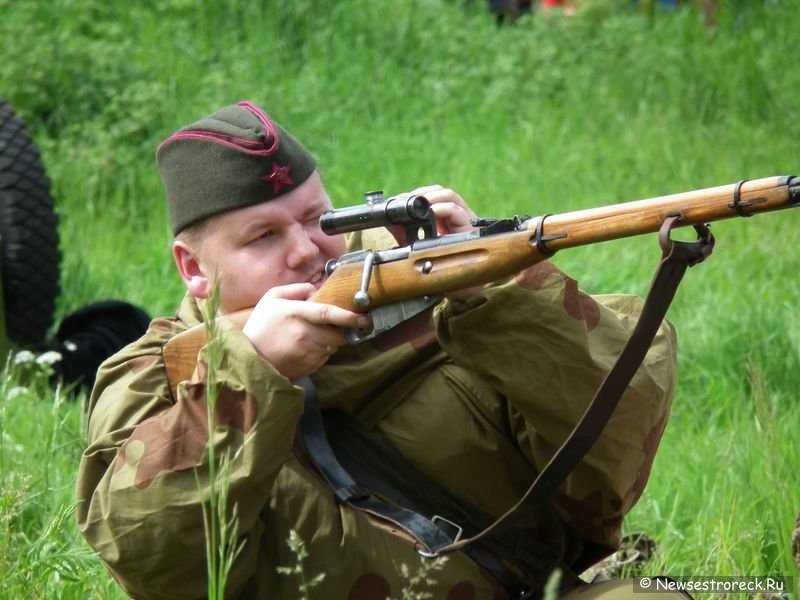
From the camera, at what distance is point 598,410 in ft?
8.38

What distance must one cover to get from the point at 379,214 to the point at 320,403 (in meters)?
0.44

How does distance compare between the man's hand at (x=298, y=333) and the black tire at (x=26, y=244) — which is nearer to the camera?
the man's hand at (x=298, y=333)

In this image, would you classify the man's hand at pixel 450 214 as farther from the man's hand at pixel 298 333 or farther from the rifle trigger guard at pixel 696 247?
the rifle trigger guard at pixel 696 247

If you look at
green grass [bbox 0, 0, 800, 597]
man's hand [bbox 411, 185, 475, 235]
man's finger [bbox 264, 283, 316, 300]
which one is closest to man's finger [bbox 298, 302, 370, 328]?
man's finger [bbox 264, 283, 316, 300]

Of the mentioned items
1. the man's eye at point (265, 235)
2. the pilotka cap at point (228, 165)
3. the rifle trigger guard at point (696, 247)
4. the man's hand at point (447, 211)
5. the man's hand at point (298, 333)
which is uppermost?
the pilotka cap at point (228, 165)

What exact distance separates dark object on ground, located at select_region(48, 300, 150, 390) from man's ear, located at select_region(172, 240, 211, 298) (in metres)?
2.61

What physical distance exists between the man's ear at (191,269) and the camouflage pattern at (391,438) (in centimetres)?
14

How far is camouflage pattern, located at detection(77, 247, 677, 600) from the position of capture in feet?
8.43

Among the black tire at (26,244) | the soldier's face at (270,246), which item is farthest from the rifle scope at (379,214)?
the black tire at (26,244)

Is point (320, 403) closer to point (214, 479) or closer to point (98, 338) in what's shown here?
point (214, 479)

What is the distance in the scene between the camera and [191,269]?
312cm

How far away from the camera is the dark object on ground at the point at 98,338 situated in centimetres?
565

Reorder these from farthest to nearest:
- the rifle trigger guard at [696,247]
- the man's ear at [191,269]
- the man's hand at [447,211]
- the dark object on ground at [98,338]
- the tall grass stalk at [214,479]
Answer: the dark object on ground at [98,338]
the man's ear at [191,269]
the man's hand at [447,211]
the rifle trigger guard at [696,247]
the tall grass stalk at [214,479]

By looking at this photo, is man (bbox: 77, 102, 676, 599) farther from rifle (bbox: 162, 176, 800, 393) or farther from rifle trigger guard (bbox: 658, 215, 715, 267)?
rifle trigger guard (bbox: 658, 215, 715, 267)
